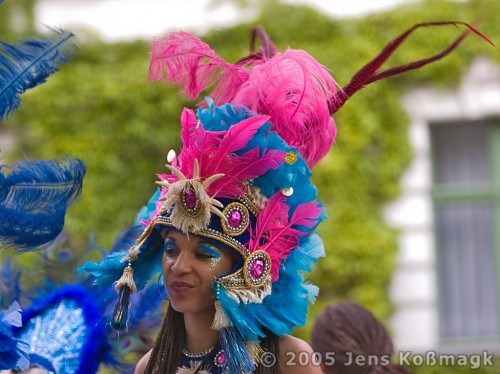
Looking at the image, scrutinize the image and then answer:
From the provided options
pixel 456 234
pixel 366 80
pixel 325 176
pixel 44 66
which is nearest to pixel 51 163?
pixel 44 66

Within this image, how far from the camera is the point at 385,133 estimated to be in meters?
9.01

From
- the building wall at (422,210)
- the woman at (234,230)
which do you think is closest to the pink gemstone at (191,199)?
the woman at (234,230)

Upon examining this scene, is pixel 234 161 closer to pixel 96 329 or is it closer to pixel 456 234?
pixel 96 329

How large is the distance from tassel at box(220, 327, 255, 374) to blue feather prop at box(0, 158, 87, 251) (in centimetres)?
65

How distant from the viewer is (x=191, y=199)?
12.2 feet

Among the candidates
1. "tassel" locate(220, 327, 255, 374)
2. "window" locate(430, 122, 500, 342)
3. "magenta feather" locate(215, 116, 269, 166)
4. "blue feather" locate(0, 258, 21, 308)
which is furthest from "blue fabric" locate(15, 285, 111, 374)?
"window" locate(430, 122, 500, 342)

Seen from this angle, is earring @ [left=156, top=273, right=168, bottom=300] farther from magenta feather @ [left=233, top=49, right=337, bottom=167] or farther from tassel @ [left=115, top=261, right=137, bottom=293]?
magenta feather @ [left=233, top=49, right=337, bottom=167]

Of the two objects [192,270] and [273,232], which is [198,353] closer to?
[192,270]

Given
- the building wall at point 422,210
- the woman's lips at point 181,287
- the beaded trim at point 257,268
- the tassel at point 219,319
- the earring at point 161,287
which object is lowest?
the tassel at point 219,319

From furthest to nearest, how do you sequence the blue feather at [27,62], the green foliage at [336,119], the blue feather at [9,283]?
the green foliage at [336,119] → the blue feather at [9,283] → the blue feather at [27,62]

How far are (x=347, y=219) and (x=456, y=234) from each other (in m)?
1.01

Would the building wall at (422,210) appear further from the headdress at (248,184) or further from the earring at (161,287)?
the headdress at (248,184)

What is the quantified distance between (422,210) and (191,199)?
550cm

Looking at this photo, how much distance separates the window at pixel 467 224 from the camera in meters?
9.11
